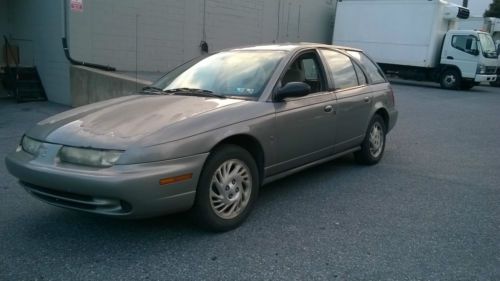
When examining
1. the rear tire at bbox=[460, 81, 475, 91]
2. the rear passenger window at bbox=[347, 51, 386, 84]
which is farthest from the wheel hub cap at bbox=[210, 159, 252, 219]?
the rear tire at bbox=[460, 81, 475, 91]

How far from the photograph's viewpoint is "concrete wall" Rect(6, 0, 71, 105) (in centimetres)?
1109

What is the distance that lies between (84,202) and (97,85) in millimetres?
7469

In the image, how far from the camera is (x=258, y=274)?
3150 mm

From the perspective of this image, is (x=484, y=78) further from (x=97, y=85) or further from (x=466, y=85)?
(x=97, y=85)

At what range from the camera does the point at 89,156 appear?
10.9 feet

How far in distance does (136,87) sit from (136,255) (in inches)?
255

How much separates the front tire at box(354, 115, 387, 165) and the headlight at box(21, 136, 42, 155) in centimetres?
379

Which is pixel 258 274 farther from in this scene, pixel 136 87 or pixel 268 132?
pixel 136 87

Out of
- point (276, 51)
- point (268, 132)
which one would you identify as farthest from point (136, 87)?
point (268, 132)

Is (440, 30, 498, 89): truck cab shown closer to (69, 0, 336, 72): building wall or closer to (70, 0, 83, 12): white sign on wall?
(69, 0, 336, 72): building wall

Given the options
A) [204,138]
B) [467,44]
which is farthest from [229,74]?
[467,44]

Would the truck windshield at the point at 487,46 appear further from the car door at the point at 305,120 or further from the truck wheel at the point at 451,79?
the car door at the point at 305,120

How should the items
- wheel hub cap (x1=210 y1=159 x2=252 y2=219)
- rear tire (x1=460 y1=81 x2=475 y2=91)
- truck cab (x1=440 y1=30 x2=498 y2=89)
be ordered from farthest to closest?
rear tire (x1=460 y1=81 x2=475 y2=91)
truck cab (x1=440 y1=30 x2=498 y2=89)
wheel hub cap (x1=210 y1=159 x2=252 y2=219)

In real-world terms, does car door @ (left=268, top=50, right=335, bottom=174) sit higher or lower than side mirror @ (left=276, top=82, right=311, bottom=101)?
lower
